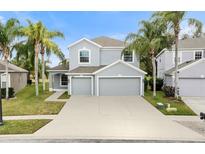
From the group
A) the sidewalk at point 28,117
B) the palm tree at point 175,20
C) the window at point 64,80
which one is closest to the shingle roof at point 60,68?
the window at point 64,80

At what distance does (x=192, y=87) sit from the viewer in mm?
18219

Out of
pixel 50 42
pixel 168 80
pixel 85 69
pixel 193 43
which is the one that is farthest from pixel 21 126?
pixel 193 43

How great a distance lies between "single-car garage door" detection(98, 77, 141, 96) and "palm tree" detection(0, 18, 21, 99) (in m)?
7.99

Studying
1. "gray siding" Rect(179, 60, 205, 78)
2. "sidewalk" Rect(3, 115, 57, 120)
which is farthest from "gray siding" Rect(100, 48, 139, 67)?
"sidewalk" Rect(3, 115, 57, 120)

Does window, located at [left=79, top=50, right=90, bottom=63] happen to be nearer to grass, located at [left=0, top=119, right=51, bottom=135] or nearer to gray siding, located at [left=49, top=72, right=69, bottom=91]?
gray siding, located at [left=49, top=72, right=69, bottom=91]

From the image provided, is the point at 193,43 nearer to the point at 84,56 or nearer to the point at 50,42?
the point at 84,56

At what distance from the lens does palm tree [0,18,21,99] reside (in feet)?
50.3

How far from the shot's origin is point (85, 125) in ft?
30.6

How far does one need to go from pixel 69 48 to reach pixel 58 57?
1.49 m
